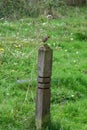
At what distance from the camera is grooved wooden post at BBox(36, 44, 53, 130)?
15.1 feet

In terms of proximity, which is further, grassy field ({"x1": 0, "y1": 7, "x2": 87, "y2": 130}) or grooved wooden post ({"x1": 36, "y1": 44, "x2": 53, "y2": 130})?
grassy field ({"x1": 0, "y1": 7, "x2": 87, "y2": 130})

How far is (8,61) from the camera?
782cm

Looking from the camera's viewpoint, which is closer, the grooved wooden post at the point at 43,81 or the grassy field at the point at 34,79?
the grooved wooden post at the point at 43,81

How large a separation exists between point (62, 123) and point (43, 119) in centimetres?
46

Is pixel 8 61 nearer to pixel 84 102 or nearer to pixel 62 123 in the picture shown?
pixel 84 102

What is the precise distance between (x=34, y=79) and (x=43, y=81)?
2.24 metres

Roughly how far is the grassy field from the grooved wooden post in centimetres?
22

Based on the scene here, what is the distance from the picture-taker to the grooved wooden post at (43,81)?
4.59 m

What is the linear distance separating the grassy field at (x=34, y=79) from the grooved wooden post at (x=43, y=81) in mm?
221

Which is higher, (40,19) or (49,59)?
(40,19)

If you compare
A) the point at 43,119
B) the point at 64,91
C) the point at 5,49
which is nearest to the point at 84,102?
the point at 64,91

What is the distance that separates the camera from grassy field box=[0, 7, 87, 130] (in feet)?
17.1

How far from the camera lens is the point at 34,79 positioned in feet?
22.4

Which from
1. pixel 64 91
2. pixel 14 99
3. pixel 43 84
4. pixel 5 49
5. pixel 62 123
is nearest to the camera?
pixel 43 84
